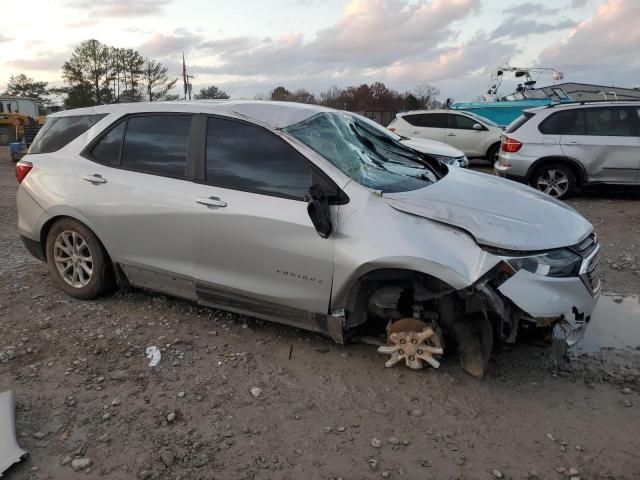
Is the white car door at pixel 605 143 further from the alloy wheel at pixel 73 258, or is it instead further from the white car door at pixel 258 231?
the alloy wheel at pixel 73 258

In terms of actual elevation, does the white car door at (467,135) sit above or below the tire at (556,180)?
above

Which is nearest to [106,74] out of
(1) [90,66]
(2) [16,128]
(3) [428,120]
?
(1) [90,66]

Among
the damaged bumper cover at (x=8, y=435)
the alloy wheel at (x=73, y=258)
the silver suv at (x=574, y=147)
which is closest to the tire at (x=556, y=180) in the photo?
the silver suv at (x=574, y=147)

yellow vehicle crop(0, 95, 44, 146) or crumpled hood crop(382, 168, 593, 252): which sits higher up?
crumpled hood crop(382, 168, 593, 252)

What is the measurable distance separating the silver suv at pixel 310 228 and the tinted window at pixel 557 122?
5.65 meters

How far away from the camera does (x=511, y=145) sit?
9391mm

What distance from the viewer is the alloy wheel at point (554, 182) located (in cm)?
922

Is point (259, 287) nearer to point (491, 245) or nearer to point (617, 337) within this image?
point (491, 245)

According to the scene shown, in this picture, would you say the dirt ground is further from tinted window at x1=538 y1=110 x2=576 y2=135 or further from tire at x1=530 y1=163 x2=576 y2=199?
tinted window at x1=538 y1=110 x2=576 y2=135

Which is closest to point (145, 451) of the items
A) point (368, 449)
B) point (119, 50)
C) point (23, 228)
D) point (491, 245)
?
point (368, 449)

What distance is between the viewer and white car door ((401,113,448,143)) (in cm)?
1455

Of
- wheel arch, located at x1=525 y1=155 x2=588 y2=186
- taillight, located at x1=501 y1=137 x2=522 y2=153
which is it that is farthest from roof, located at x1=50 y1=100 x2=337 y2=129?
wheel arch, located at x1=525 y1=155 x2=588 y2=186

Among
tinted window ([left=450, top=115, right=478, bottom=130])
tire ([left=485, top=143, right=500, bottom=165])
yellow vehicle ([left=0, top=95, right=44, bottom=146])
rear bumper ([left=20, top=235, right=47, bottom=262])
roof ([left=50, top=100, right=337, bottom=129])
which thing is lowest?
yellow vehicle ([left=0, top=95, right=44, bottom=146])

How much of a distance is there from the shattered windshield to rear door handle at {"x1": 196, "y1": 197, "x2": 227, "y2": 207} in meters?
0.68
